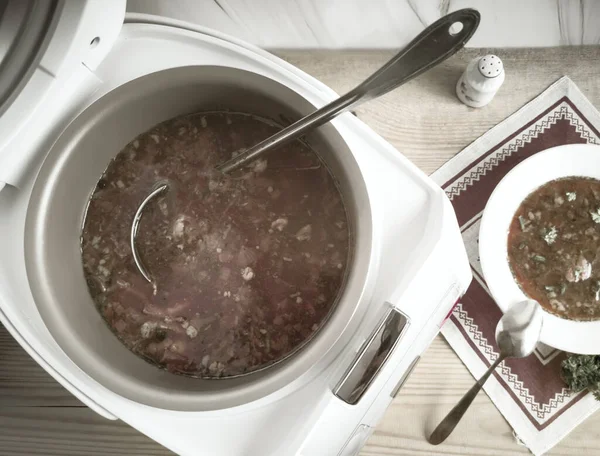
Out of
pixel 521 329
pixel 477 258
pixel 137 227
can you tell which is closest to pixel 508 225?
pixel 477 258

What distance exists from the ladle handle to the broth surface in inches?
2.3

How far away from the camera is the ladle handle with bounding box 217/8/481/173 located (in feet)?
2.18

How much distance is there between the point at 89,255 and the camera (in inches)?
29.2

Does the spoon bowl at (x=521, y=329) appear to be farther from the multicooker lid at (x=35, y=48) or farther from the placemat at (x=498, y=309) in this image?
the multicooker lid at (x=35, y=48)

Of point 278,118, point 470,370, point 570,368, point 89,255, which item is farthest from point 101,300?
point 570,368

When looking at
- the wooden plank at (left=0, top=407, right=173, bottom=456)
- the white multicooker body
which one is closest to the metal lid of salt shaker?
the white multicooker body

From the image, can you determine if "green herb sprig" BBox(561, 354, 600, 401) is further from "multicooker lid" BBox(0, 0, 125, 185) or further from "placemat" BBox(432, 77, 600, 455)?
"multicooker lid" BBox(0, 0, 125, 185)

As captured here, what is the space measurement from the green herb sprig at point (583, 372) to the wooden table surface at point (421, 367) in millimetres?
91

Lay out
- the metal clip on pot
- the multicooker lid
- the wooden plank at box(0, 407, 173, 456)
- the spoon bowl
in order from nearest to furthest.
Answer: the multicooker lid, the metal clip on pot, the spoon bowl, the wooden plank at box(0, 407, 173, 456)

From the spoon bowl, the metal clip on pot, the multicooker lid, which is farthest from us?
the spoon bowl

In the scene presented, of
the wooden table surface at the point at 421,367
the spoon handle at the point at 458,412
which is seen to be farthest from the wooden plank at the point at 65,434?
the spoon handle at the point at 458,412

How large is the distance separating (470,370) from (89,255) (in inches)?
28.7

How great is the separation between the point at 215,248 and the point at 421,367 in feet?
A: 1.67

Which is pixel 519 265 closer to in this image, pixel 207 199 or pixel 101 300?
pixel 207 199
